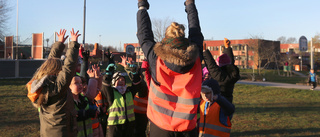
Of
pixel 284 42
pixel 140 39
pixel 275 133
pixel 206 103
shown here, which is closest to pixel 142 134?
pixel 206 103

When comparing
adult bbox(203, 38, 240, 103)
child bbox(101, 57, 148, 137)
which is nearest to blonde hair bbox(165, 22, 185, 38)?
adult bbox(203, 38, 240, 103)

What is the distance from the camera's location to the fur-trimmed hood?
9.07ft

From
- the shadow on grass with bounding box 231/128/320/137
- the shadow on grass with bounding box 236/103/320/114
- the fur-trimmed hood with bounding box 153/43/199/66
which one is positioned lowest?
the shadow on grass with bounding box 231/128/320/137

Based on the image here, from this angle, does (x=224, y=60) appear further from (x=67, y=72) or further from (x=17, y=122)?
(x=17, y=122)

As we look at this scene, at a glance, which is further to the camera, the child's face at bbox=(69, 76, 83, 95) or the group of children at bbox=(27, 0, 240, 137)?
the child's face at bbox=(69, 76, 83, 95)

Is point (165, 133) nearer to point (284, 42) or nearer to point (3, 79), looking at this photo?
point (3, 79)

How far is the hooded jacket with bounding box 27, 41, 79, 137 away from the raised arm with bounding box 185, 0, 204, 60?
1327 mm

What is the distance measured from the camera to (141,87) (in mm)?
5770

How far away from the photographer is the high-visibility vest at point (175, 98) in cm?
284

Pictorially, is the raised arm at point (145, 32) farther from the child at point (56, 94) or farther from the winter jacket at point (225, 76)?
the winter jacket at point (225, 76)

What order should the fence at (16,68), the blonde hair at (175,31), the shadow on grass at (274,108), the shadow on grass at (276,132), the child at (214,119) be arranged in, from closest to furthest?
the blonde hair at (175,31), the child at (214,119), the shadow on grass at (276,132), the shadow on grass at (274,108), the fence at (16,68)

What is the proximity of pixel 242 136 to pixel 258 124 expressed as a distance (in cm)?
181

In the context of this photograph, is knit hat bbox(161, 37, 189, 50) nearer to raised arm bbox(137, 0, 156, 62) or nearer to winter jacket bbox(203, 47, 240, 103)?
raised arm bbox(137, 0, 156, 62)

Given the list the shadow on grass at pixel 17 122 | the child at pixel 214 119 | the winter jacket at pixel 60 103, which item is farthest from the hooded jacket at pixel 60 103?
the shadow on grass at pixel 17 122
